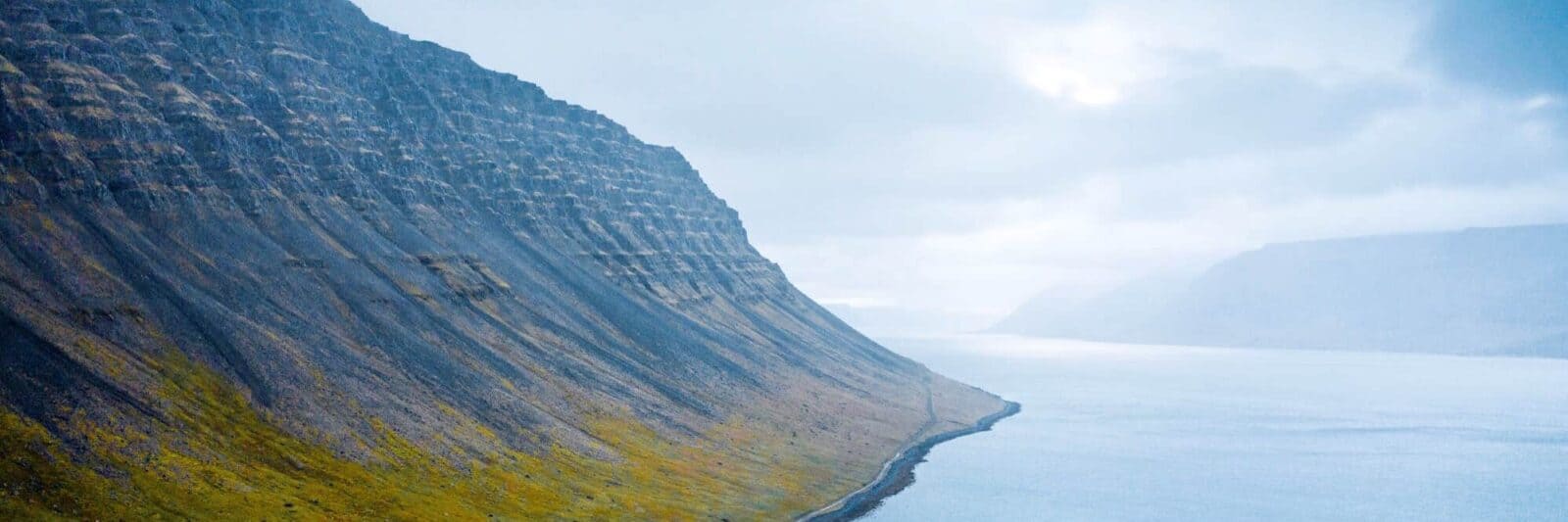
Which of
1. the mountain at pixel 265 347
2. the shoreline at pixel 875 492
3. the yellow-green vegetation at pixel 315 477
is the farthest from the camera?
the shoreline at pixel 875 492

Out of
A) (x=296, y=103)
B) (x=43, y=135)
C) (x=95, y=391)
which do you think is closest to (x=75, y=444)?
(x=95, y=391)

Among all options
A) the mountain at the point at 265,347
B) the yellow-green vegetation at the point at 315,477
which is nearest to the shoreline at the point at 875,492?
the mountain at the point at 265,347

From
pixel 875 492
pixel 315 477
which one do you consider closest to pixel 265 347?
pixel 315 477

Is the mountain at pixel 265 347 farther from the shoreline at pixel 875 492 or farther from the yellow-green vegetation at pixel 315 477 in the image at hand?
the shoreline at pixel 875 492

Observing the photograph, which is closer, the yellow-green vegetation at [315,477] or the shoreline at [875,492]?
the yellow-green vegetation at [315,477]

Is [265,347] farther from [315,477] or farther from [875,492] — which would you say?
[875,492]

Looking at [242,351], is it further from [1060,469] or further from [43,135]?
[1060,469]

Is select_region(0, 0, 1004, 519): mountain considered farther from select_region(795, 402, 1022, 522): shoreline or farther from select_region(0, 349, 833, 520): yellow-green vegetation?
select_region(795, 402, 1022, 522): shoreline
